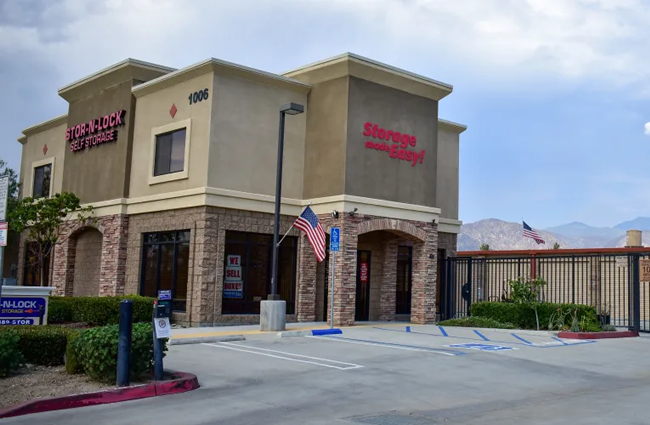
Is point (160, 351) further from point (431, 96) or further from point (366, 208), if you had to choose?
point (431, 96)

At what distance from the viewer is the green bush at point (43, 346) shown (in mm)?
12617

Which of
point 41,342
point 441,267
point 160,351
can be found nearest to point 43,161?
point 441,267

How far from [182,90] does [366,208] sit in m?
7.13

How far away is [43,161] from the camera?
32.2m

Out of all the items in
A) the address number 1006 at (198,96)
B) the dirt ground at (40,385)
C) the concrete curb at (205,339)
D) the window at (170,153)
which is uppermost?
the address number 1006 at (198,96)

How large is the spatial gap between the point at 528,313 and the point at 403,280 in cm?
595

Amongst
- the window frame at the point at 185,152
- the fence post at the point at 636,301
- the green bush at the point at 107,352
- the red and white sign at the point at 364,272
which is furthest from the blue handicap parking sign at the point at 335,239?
the green bush at the point at 107,352

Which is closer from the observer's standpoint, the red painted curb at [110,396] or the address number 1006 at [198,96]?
the red painted curb at [110,396]

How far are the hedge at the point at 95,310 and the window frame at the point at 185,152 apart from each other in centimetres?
413

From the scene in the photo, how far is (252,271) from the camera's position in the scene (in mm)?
23188

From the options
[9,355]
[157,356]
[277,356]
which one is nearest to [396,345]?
[277,356]

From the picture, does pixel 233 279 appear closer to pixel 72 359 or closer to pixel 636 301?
pixel 72 359

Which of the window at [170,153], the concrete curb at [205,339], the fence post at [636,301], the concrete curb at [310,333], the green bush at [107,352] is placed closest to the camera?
the green bush at [107,352]

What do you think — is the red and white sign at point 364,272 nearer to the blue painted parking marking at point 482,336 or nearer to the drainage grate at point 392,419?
the blue painted parking marking at point 482,336
